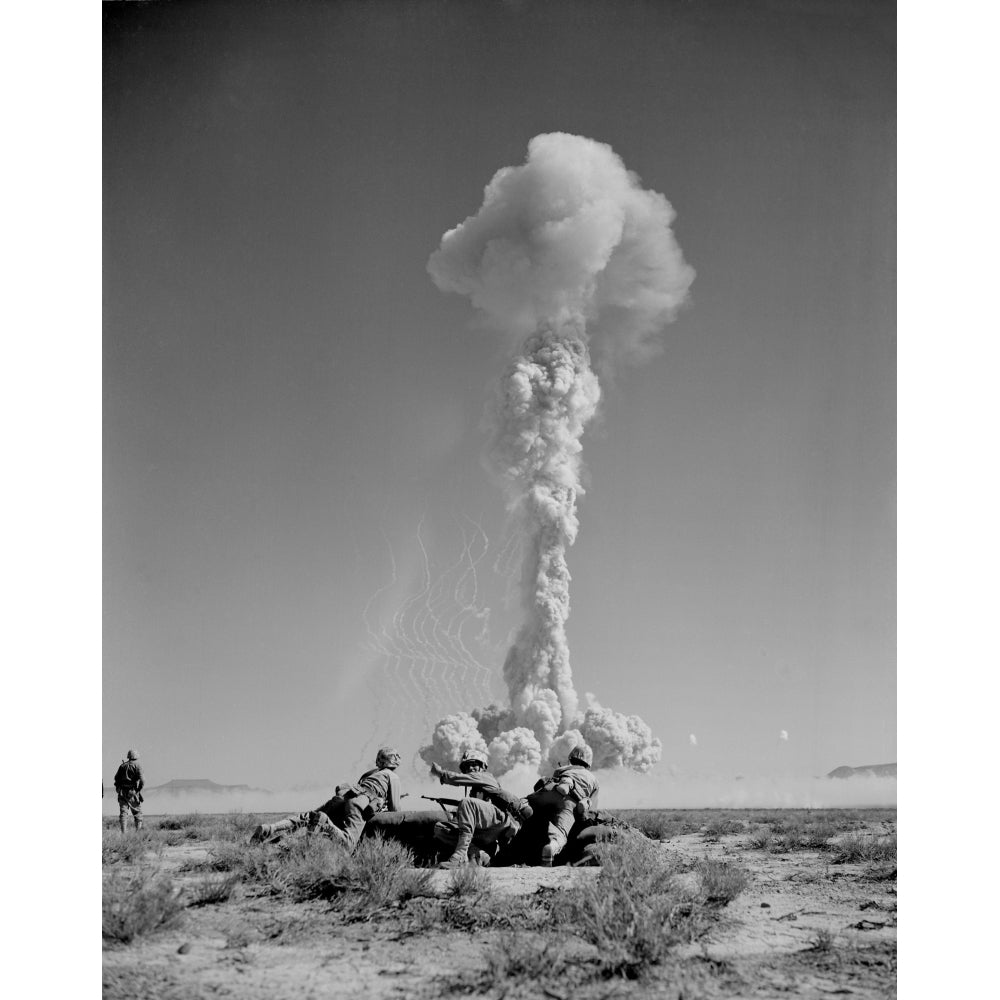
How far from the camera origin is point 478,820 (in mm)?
11062

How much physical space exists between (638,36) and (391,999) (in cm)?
1159

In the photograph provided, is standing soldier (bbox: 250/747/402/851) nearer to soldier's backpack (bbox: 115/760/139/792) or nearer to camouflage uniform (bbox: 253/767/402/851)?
camouflage uniform (bbox: 253/767/402/851)

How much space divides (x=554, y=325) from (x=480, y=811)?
8.59 metres

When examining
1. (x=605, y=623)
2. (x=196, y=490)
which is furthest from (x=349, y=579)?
(x=605, y=623)

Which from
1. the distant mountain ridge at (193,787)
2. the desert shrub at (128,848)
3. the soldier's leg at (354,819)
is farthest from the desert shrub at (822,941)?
the distant mountain ridge at (193,787)

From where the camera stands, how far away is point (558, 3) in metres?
14.3

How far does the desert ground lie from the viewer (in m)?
8.52

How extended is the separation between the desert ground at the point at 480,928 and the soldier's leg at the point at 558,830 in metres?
0.17

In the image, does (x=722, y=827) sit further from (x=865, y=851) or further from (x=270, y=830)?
(x=270, y=830)

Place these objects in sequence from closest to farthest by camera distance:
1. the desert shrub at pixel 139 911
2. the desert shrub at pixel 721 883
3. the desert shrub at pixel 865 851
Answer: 1. the desert shrub at pixel 139 911
2. the desert shrub at pixel 721 883
3. the desert shrub at pixel 865 851

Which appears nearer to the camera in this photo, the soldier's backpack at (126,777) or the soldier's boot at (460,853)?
the soldier's boot at (460,853)

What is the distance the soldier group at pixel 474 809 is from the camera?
35.9 feet

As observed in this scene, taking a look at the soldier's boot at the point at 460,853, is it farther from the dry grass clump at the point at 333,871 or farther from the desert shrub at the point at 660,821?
the desert shrub at the point at 660,821

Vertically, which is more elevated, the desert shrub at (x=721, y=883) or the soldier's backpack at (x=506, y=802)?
the soldier's backpack at (x=506, y=802)
